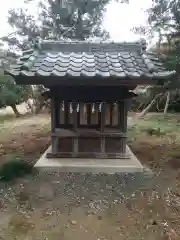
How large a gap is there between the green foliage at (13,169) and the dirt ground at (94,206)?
9.1 inches

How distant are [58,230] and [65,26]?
11.6 meters

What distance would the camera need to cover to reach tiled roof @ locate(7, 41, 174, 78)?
4.75m

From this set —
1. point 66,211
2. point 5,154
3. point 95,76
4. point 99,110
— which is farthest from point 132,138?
point 66,211

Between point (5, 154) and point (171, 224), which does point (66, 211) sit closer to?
point (171, 224)

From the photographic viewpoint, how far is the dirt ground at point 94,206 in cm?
346

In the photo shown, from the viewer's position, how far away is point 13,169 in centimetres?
537

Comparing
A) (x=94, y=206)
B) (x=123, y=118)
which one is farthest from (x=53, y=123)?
(x=94, y=206)

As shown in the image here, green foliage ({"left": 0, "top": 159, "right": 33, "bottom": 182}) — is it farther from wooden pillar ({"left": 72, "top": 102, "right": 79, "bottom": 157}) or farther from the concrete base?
wooden pillar ({"left": 72, "top": 102, "right": 79, "bottom": 157})

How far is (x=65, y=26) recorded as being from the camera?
44.1 feet

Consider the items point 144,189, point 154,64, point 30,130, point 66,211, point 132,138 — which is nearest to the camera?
point 66,211

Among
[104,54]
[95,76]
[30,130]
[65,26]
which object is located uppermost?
[65,26]

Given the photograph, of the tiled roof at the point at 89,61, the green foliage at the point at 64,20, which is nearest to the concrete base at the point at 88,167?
the tiled roof at the point at 89,61

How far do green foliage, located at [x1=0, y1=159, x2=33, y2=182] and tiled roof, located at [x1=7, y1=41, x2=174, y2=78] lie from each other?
1.86 meters

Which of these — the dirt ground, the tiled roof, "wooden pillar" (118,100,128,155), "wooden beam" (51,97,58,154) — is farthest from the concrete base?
the tiled roof
